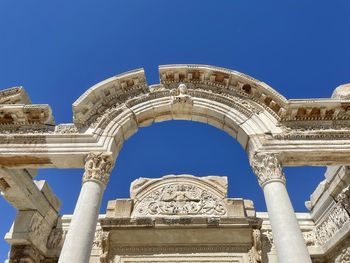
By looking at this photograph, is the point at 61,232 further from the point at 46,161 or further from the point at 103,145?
the point at 103,145

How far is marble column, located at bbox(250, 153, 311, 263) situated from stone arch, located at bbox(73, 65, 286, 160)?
787 mm

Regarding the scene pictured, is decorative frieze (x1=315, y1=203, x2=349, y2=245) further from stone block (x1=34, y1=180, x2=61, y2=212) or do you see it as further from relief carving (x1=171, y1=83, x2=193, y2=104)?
stone block (x1=34, y1=180, x2=61, y2=212)

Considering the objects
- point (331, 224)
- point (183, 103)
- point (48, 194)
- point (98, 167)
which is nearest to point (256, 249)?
point (331, 224)

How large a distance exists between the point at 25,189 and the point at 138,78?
466 centimetres

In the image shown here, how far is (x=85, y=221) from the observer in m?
6.23

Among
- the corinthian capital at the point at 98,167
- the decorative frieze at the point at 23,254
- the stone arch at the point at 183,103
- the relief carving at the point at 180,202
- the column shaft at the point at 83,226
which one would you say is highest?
the stone arch at the point at 183,103

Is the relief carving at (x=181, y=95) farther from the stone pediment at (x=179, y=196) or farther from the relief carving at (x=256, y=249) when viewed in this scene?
the relief carving at (x=256, y=249)

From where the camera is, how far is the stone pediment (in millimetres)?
10219

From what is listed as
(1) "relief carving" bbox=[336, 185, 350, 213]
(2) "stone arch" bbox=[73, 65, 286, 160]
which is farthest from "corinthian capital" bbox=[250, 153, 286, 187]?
(1) "relief carving" bbox=[336, 185, 350, 213]

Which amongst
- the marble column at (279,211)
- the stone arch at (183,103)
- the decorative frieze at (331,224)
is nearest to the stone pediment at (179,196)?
the stone arch at (183,103)

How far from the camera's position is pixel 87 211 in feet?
20.9

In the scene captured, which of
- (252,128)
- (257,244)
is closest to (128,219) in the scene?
(257,244)

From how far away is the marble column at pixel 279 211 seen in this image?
19.3 feet

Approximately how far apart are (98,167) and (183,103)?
9.99ft
